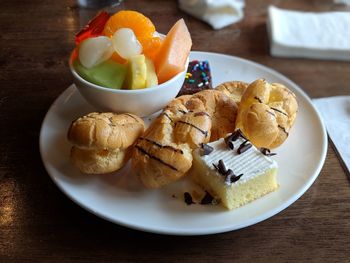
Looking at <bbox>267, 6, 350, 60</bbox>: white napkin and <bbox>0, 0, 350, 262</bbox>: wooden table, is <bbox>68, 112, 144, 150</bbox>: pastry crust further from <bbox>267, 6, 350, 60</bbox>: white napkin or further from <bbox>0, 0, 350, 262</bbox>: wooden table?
<bbox>267, 6, 350, 60</bbox>: white napkin

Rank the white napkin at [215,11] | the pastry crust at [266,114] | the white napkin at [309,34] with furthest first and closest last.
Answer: the white napkin at [215,11] < the white napkin at [309,34] < the pastry crust at [266,114]

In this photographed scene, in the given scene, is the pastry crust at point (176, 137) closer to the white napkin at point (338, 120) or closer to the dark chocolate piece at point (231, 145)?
the dark chocolate piece at point (231, 145)

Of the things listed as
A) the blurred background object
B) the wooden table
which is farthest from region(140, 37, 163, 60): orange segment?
the blurred background object

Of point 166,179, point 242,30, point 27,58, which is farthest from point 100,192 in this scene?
point 242,30

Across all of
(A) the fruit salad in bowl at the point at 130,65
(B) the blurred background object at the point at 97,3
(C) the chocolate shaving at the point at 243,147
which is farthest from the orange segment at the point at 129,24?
(B) the blurred background object at the point at 97,3

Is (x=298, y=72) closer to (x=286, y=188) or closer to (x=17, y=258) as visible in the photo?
(x=286, y=188)
